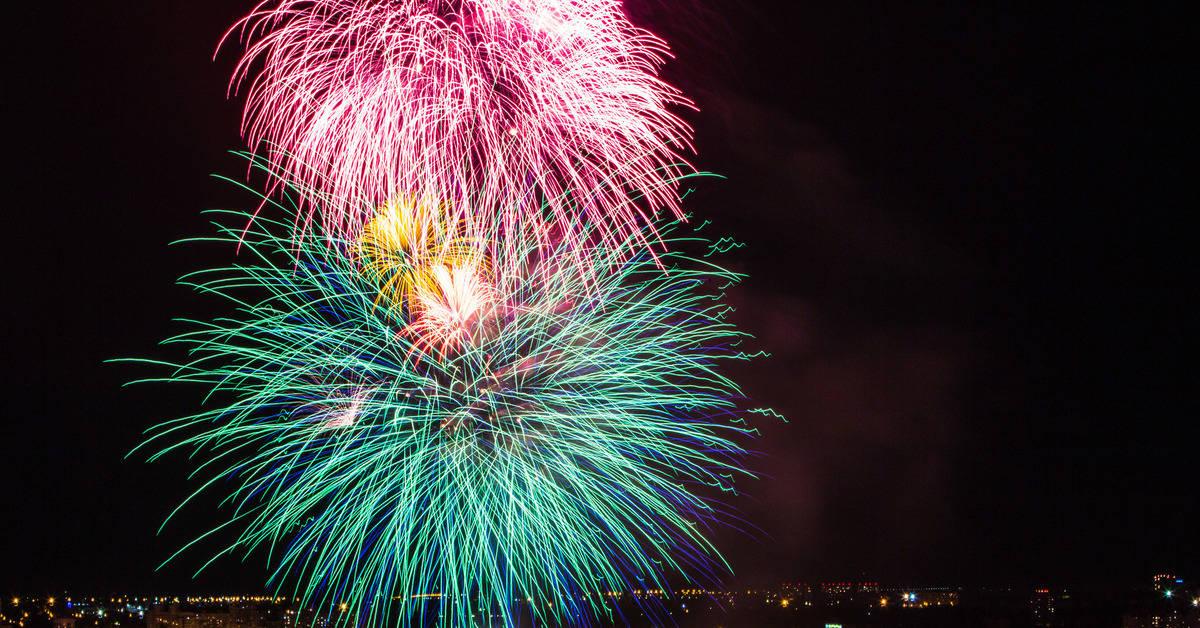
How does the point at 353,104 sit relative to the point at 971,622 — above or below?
above

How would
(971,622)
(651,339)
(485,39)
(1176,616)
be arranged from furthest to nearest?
1. (971,622)
2. (1176,616)
3. (651,339)
4. (485,39)

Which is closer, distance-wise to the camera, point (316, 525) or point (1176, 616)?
point (316, 525)

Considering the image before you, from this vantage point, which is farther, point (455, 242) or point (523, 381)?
point (523, 381)

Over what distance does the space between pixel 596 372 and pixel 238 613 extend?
79.8 m

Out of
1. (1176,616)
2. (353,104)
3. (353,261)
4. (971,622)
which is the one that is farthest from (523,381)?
(971,622)

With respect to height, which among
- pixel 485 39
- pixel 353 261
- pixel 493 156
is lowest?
pixel 353 261

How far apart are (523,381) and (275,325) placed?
448cm

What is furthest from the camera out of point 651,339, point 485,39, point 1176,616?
point 1176,616

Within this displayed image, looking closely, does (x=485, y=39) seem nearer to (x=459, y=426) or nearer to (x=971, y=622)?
(x=459, y=426)

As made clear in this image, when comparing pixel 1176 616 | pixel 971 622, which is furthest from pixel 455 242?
pixel 971 622

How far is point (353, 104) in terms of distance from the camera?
14.1 metres

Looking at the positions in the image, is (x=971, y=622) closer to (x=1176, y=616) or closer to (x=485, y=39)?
(x=1176, y=616)

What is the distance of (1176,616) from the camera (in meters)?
74.6

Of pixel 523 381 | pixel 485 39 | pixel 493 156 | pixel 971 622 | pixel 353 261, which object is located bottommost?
pixel 971 622
